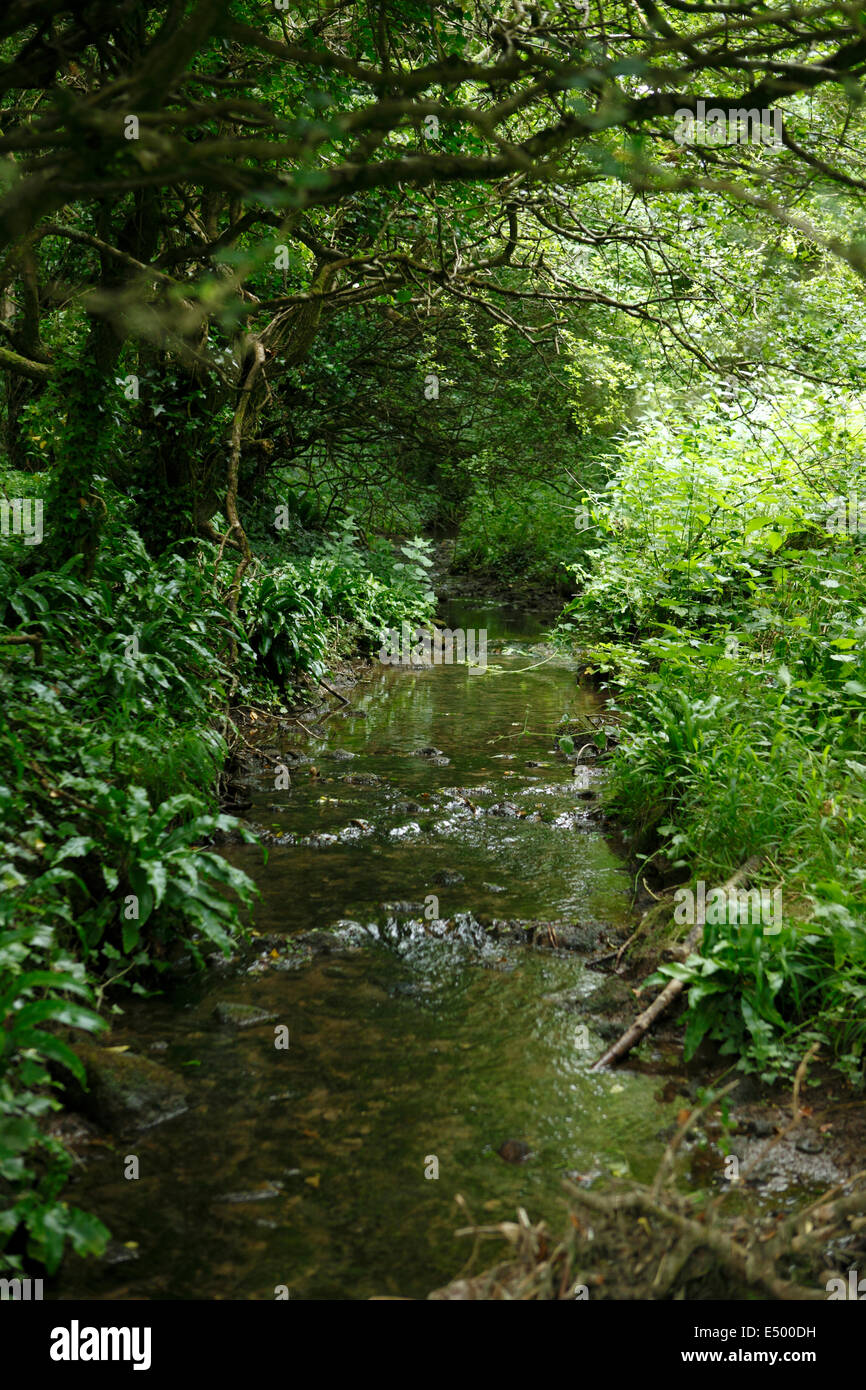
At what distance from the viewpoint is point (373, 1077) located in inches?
138

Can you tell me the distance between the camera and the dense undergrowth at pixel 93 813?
259cm

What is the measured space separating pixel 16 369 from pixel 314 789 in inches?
141

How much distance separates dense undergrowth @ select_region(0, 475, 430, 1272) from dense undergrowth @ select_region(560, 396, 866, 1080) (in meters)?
2.03

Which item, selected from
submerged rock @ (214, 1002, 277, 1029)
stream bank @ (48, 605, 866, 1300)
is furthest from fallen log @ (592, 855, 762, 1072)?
submerged rock @ (214, 1002, 277, 1029)

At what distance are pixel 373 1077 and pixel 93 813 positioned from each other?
1.52 meters

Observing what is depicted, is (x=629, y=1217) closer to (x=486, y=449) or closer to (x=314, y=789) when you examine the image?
(x=314, y=789)

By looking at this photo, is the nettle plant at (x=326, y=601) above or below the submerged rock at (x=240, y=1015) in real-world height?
above

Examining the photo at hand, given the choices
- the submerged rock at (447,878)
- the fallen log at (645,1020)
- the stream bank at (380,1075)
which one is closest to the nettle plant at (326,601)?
the stream bank at (380,1075)

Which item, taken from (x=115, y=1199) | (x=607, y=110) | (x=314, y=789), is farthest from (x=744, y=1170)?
(x=314, y=789)

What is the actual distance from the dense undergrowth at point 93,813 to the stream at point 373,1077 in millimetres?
251

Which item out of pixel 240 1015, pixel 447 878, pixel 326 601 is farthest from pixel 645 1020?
pixel 326 601

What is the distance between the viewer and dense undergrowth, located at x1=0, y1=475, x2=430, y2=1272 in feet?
8.51

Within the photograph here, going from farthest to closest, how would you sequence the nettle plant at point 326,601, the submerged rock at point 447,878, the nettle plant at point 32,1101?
1. the nettle plant at point 326,601
2. the submerged rock at point 447,878
3. the nettle plant at point 32,1101

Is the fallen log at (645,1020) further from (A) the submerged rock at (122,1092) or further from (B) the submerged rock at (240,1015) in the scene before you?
(A) the submerged rock at (122,1092)
